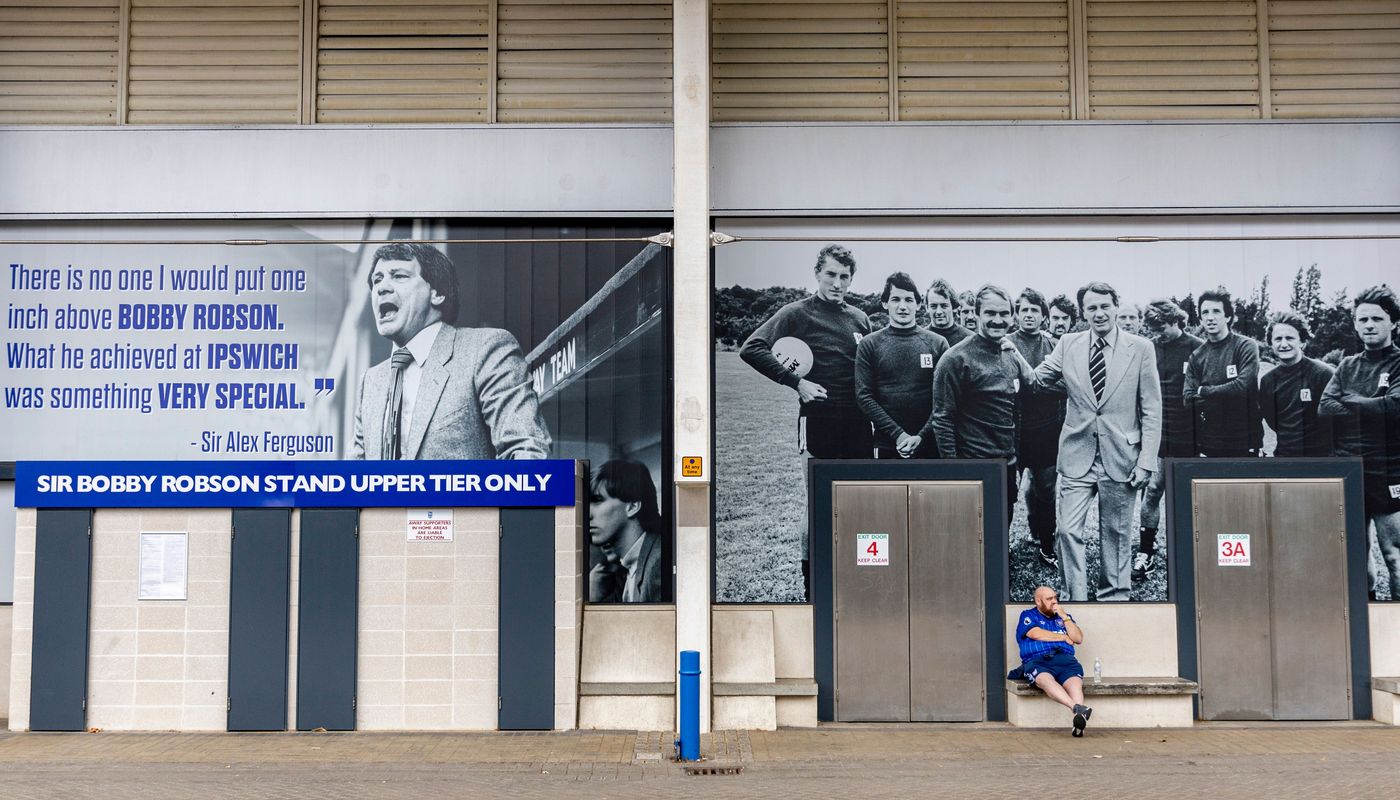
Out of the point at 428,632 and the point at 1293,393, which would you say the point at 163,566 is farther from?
the point at 1293,393

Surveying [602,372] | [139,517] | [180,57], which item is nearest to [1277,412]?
[602,372]

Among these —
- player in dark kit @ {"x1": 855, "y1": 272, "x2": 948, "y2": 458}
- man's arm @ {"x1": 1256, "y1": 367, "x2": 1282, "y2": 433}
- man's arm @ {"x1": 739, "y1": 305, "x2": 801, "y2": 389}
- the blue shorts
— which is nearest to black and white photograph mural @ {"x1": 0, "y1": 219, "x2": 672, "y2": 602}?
man's arm @ {"x1": 739, "y1": 305, "x2": 801, "y2": 389}

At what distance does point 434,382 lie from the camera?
12969mm

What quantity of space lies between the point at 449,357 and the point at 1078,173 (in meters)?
6.70

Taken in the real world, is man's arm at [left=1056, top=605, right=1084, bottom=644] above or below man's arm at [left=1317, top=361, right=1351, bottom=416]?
below

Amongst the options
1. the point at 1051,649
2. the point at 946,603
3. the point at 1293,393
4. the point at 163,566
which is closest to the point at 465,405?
the point at 163,566

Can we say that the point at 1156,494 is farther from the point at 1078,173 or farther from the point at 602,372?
the point at 602,372

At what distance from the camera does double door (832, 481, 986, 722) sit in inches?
488

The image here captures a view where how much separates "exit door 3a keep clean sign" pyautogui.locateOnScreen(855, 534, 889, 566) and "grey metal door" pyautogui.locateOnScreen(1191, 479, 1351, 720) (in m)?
3.10

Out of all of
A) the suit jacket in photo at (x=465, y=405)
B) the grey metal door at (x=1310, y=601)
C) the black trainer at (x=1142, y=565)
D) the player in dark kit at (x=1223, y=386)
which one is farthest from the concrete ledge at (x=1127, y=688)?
the suit jacket in photo at (x=465, y=405)

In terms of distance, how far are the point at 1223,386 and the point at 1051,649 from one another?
11.1 ft

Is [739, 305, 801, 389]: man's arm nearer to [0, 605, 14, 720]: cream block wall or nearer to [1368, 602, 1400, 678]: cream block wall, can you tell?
[1368, 602, 1400, 678]: cream block wall

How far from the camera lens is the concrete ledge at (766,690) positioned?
463 inches

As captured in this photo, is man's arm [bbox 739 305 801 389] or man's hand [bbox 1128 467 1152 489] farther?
man's arm [bbox 739 305 801 389]
